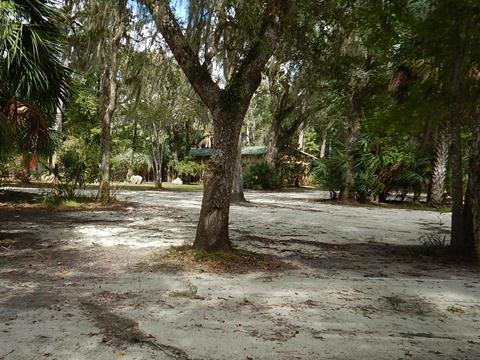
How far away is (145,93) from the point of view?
2483 centimetres

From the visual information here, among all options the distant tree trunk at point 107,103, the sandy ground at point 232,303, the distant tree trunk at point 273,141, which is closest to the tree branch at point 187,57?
the sandy ground at point 232,303

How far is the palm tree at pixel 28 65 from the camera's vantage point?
729 cm

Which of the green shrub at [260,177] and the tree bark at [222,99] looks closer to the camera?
the tree bark at [222,99]

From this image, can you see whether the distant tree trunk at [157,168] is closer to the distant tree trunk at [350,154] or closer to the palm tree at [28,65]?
the distant tree trunk at [350,154]

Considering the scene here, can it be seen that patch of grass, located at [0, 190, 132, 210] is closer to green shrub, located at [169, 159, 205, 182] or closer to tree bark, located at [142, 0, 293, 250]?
tree bark, located at [142, 0, 293, 250]

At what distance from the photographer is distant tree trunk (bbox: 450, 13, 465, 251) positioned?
22.6 feet

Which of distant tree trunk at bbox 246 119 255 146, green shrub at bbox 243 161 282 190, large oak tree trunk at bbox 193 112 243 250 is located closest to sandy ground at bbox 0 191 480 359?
large oak tree trunk at bbox 193 112 243 250

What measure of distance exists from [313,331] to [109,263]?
3573 millimetres

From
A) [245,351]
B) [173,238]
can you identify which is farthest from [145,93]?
[245,351]

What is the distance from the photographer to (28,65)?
762 centimetres

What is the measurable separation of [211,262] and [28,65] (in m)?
4.60

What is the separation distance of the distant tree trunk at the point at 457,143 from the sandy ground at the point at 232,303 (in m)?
0.69

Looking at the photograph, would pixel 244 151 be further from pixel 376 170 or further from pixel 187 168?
pixel 376 170

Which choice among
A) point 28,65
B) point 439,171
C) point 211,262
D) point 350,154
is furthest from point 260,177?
point 211,262
